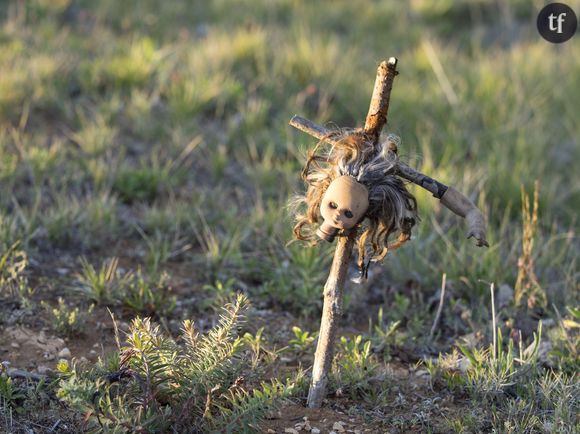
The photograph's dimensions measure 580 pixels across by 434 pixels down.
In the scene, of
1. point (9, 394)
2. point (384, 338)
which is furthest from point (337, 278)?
point (9, 394)

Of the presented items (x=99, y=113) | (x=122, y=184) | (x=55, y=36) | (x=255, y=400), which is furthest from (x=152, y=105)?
(x=255, y=400)

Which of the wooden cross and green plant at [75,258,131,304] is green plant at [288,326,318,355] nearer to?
the wooden cross

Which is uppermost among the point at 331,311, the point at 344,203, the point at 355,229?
the point at 344,203

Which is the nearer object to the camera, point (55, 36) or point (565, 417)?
point (565, 417)

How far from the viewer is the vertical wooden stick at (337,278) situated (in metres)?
2.38

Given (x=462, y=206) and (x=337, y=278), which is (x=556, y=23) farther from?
(x=337, y=278)

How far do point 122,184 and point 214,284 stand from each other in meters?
1.00

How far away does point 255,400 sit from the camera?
230 centimetres

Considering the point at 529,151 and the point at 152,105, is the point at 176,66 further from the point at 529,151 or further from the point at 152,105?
the point at 529,151

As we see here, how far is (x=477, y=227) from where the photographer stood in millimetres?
2373

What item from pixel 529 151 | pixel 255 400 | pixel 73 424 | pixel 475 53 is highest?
pixel 475 53

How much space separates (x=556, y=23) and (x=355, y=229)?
4.67 meters

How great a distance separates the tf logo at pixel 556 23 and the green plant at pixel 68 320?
162 inches

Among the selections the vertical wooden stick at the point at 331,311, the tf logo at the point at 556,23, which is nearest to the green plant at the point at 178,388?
the vertical wooden stick at the point at 331,311
